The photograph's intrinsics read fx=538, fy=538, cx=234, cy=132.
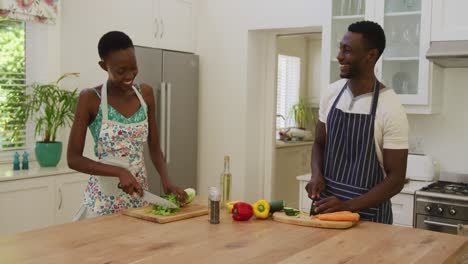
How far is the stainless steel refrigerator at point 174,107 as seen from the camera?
14.4 feet

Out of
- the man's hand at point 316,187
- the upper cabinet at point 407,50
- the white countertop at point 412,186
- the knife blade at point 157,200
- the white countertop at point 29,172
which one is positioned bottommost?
the white countertop at point 412,186

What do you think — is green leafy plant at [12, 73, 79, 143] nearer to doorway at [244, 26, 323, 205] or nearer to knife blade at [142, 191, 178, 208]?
doorway at [244, 26, 323, 205]

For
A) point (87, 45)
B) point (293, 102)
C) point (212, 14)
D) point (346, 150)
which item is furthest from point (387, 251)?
point (293, 102)

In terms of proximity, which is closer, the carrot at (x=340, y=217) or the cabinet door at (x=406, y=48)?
the carrot at (x=340, y=217)

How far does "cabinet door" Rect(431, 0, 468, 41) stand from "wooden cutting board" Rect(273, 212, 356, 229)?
2016 mm

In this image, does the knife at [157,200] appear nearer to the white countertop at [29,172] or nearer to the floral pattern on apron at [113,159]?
the floral pattern on apron at [113,159]

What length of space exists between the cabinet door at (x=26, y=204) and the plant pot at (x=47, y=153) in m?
0.18

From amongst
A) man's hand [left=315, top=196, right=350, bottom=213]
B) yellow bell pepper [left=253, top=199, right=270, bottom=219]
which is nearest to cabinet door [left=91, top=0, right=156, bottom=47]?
yellow bell pepper [left=253, top=199, right=270, bottom=219]

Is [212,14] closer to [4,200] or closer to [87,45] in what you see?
[87,45]

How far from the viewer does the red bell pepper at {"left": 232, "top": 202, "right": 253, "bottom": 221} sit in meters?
1.99

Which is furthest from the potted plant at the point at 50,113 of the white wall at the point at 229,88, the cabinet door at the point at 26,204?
the white wall at the point at 229,88

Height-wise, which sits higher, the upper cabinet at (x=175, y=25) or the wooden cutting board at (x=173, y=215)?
the upper cabinet at (x=175, y=25)

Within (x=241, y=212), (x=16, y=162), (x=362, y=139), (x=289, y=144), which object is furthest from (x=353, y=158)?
(x=289, y=144)

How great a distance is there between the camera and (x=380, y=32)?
221 cm
